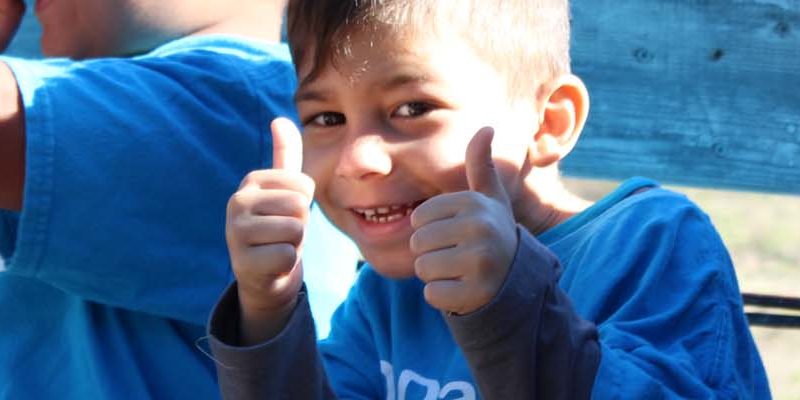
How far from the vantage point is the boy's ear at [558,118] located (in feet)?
6.56

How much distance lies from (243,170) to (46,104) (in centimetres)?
35

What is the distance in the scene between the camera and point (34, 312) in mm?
2277

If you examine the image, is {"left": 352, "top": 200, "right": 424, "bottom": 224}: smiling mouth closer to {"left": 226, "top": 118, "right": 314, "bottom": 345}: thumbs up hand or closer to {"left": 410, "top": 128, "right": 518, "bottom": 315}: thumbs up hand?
{"left": 226, "top": 118, "right": 314, "bottom": 345}: thumbs up hand

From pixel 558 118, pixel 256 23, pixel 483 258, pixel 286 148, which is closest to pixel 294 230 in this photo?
pixel 286 148

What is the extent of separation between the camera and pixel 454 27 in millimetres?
1888

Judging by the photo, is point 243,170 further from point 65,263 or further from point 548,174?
point 548,174

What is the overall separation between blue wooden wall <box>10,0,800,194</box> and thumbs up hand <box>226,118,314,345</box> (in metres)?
0.82

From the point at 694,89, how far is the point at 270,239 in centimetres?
98

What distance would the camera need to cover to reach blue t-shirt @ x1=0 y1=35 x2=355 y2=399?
6.66 feet

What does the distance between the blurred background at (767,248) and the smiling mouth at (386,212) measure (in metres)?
3.30

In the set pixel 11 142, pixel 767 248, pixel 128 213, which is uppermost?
pixel 11 142

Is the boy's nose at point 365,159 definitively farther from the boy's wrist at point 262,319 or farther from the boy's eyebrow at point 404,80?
the boy's wrist at point 262,319

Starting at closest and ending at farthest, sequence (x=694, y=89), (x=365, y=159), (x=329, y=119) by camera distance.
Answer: (x=365, y=159)
(x=329, y=119)
(x=694, y=89)

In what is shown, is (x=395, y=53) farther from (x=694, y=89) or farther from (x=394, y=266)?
(x=694, y=89)
